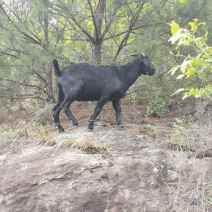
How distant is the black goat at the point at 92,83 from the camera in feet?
20.3

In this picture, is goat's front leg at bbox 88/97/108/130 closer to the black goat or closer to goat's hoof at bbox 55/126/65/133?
the black goat

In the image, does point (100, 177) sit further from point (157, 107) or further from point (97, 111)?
point (157, 107)

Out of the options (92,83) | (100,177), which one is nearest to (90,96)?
(92,83)

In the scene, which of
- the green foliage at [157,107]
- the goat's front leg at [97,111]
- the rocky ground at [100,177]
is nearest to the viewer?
the rocky ground at [100,177]

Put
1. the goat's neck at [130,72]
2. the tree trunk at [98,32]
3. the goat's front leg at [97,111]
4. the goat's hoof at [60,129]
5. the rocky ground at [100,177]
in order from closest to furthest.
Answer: the rocky ground at [100,177]
the goat's hoof at [60,129]
the goat's front leg at [97,111]
the goat's neck at [130,72]
the tree trunk at [98,32]

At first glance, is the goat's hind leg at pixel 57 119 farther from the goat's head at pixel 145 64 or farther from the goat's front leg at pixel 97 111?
the goat's head at pixel 145 64

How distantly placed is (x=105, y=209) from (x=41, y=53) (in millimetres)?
3418

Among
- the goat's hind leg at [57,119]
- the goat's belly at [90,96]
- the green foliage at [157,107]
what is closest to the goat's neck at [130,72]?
the goat's belly at [90,96]

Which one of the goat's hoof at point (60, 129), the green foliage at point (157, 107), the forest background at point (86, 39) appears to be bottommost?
the goat's hoof at point (60, 129)

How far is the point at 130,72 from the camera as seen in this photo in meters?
6.70

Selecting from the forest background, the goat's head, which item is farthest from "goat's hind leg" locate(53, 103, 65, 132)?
the goat's head

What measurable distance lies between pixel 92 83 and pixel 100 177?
2.09 meters

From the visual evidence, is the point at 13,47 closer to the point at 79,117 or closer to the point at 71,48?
the point at 71,48

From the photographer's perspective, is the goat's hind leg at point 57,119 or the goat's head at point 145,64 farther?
the goat's head at point 145,64
